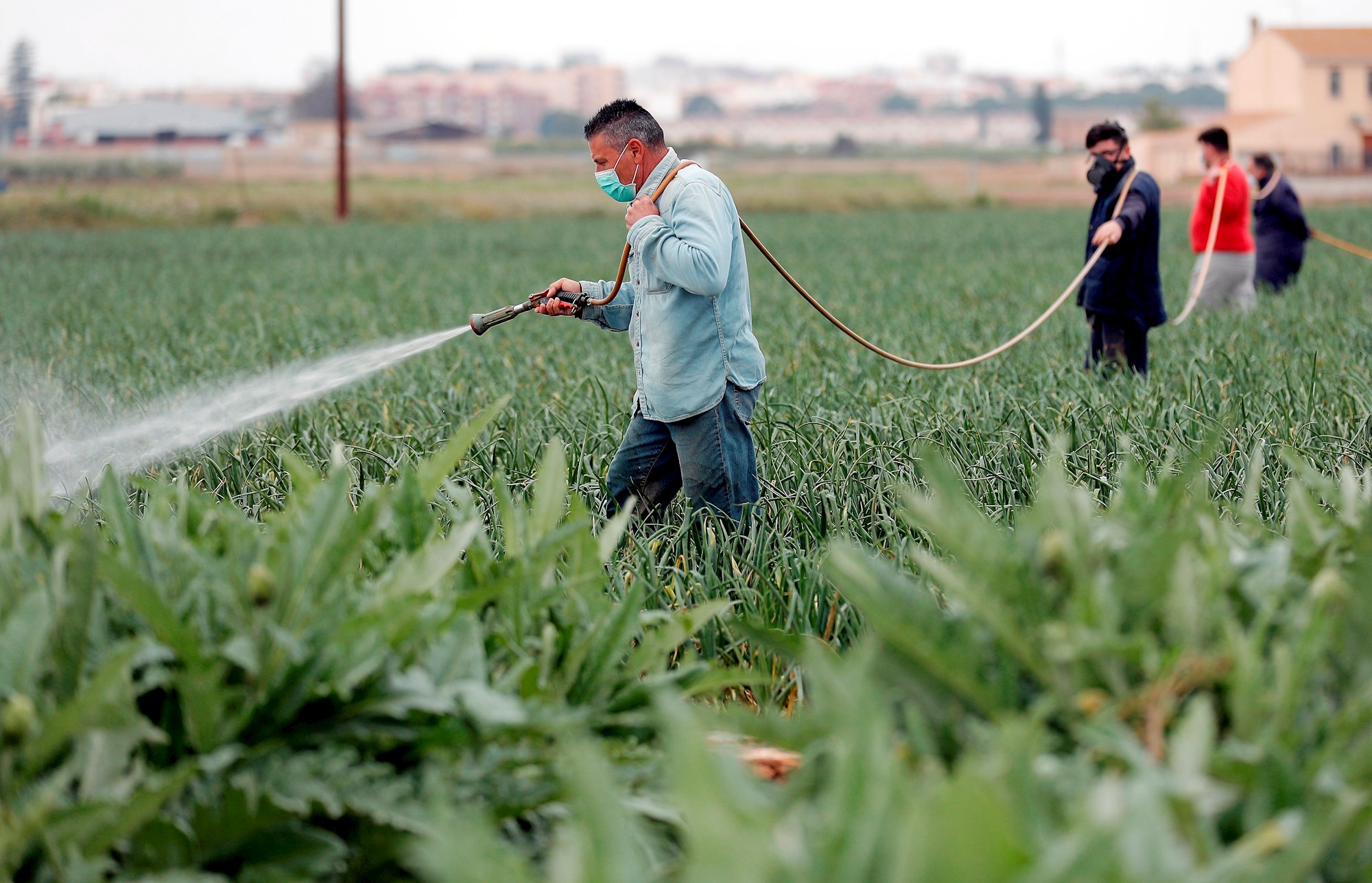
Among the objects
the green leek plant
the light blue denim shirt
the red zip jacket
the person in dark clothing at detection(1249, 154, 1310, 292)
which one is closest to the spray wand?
the light blue denim shirt

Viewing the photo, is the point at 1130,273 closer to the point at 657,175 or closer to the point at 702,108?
the point at 657,175

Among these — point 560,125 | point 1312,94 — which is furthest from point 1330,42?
point 560,125

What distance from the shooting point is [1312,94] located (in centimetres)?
5888

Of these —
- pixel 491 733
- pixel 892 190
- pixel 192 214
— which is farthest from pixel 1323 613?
pixel 892 190

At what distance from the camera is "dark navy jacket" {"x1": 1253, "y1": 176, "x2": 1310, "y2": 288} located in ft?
34.2

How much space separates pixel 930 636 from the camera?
1.67m

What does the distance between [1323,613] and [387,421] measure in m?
4.00

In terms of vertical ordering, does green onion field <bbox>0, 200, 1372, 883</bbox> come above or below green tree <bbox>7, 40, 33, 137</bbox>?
below

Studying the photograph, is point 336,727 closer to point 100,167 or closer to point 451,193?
point 451,193

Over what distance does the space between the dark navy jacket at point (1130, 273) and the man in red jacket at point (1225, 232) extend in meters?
1.81

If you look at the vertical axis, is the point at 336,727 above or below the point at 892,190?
below

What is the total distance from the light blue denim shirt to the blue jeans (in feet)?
0.22

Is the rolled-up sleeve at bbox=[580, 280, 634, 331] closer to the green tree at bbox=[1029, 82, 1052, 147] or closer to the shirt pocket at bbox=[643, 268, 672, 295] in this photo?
the shirt pocket at bbox=[643, 268, 672, 295]

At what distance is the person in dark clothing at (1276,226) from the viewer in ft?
33.9
